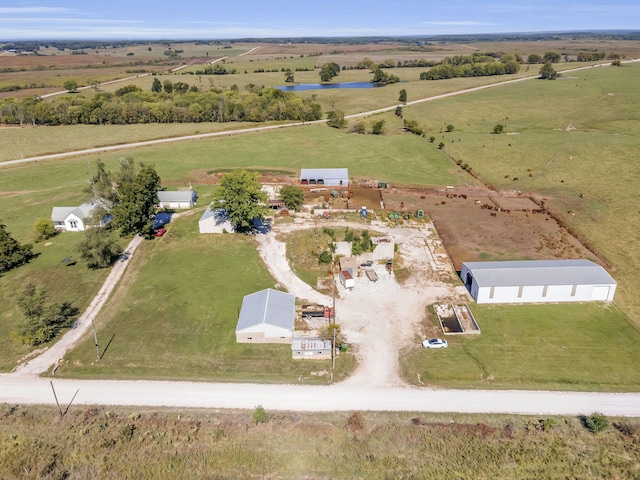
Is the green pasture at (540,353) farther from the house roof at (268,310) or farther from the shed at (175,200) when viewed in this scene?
the shed at (175,200)

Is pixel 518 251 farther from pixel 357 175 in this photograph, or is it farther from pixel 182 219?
pixel 182 219

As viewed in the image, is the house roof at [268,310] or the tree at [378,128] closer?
the house roof at [268,310]

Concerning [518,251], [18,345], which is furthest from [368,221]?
[18,345]

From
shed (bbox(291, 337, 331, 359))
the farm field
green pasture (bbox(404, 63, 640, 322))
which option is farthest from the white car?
green pasture (bbox(404, 63, 640, 322))

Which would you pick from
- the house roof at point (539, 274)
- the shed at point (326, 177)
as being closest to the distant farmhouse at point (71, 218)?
the shed at point (326, 177)

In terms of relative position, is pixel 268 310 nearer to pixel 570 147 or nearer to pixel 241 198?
pixel 241 198

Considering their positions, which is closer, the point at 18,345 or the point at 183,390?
the point at 183,390
